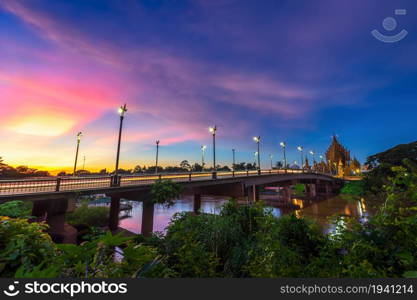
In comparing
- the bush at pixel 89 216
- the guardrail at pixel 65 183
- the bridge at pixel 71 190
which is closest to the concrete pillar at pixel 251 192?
the bridge at pixel 71 190

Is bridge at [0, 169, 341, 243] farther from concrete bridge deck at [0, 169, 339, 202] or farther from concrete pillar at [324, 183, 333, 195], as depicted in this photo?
concrete pillar at [324, 183, 333, 195]

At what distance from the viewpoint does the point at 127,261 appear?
2361 mm

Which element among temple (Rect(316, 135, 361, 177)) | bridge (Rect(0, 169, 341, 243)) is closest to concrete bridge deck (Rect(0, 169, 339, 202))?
bridge (Rect(0, 169, 341, 243))

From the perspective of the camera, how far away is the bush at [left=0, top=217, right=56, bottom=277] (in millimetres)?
2236

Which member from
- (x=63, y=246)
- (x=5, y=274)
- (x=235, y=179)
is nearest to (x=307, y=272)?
(x=63, y=246)

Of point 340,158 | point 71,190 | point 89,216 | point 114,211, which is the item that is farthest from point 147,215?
point 340,158

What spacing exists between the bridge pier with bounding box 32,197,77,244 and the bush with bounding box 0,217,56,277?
1049 cm

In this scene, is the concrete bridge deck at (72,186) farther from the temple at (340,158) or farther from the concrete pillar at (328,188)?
the temple at (340,158)

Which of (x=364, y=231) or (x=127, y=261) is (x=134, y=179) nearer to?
(x=127, y=261)

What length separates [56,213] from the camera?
12.4 metres

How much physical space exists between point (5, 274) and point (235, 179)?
24181 millimetres

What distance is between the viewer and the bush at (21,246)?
224 cm

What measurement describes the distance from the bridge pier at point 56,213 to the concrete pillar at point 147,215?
15.8 ft

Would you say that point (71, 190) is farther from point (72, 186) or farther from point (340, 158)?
point (340, 158)
